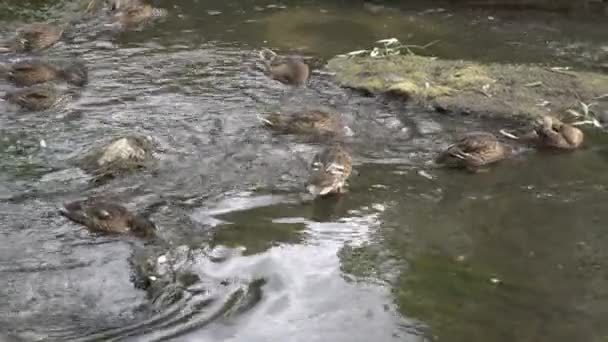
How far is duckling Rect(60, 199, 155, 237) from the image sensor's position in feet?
21.2

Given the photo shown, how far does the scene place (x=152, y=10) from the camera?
12.3m

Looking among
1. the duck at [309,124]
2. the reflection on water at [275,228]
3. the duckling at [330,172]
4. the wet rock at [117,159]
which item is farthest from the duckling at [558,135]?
the wet rock at [117,159]

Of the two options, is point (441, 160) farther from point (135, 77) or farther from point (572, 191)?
point (135, 77)

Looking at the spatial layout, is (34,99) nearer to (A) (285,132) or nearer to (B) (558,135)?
(A) (285,132)

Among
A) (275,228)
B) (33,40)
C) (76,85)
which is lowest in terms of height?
(275,228)

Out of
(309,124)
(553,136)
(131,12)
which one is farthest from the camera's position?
(131,12)

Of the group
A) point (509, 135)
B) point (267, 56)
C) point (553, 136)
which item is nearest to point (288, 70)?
point (267, 56)

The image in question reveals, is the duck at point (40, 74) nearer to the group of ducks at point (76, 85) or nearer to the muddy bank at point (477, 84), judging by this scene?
the group of ducks at point (76, 85)

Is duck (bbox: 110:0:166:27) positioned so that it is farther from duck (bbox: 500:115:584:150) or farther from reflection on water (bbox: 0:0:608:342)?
duck (bbox: 500:115:584:150)

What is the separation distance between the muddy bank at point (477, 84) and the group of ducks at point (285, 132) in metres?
0.57

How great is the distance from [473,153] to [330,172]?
4.54ft

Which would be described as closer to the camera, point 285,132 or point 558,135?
point 558,135

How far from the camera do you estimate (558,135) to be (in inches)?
317

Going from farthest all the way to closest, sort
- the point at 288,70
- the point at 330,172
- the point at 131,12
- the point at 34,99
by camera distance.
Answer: the point at 131,12, the point at 288,70, the point at 34,99, the point at 330,172
